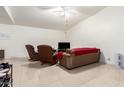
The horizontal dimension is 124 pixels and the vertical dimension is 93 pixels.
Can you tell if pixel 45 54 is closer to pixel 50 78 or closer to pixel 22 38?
pixel 22 38

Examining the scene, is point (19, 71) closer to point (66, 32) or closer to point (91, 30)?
point (66, 32)

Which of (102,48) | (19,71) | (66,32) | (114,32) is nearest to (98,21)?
(114,32)

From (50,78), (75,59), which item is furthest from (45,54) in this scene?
(50,78)

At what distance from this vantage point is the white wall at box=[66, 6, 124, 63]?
3857 mm

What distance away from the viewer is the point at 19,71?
10.6ft

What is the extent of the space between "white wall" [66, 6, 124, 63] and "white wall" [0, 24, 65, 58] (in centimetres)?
96

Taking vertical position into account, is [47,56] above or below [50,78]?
above

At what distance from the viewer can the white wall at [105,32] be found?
152 inches

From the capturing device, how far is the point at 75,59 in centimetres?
358

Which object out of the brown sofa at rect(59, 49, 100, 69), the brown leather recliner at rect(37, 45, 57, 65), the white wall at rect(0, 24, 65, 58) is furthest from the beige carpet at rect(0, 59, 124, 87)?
the brown leather recliner at rect(37, 45, 57, 65)

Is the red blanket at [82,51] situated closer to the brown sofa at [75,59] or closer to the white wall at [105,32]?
the brown sofa at [75,59]

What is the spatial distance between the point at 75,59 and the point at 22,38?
64.7 inches

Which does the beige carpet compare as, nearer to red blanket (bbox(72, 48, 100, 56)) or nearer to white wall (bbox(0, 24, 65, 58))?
white wall (bbox(0, 24, 65, 58))
